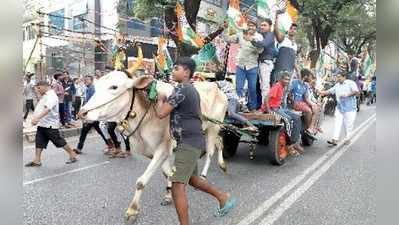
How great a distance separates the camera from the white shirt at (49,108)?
335 inches

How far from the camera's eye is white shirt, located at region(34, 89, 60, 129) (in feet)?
27.9

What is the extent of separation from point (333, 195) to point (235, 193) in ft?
4.31

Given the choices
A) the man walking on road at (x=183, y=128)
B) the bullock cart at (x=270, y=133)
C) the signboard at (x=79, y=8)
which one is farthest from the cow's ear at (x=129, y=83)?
the signboard at (x=79, y=8)

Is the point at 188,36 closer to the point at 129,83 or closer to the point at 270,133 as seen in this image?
the point at 270,133

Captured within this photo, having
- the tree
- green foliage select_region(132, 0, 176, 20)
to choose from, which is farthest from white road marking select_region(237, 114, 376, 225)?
the tree

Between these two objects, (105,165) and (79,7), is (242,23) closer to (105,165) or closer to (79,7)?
(105,165)

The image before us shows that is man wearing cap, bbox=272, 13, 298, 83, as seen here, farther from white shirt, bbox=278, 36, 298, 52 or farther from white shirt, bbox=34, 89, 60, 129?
white shirt, bbox=34, 89, 60, 129

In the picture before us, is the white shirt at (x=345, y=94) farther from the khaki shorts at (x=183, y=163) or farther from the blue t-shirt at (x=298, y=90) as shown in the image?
the khaki shorts at (x=183, y=163)

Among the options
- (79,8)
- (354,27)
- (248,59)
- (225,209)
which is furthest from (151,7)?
(354,27)

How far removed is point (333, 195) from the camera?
6.43 meters

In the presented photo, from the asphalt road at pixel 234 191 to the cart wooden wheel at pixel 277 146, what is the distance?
18 cm

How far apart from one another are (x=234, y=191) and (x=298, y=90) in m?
4.13

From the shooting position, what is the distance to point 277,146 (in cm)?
830

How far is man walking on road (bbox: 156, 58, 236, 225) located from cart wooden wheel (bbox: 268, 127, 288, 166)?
393cm
